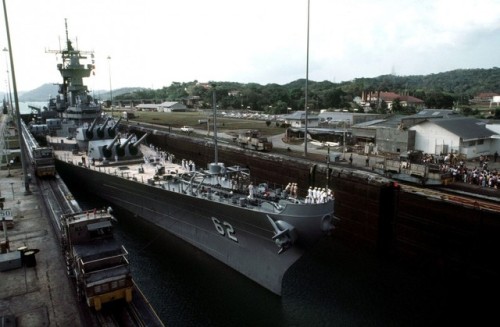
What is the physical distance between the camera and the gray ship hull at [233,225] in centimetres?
1485

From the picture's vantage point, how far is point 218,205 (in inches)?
677

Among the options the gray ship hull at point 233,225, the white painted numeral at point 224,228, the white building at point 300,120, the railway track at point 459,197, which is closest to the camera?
the gray ship hull at point 233,225

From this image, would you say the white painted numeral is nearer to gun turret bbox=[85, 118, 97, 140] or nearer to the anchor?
the anchor

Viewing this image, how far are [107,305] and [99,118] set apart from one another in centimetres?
3096

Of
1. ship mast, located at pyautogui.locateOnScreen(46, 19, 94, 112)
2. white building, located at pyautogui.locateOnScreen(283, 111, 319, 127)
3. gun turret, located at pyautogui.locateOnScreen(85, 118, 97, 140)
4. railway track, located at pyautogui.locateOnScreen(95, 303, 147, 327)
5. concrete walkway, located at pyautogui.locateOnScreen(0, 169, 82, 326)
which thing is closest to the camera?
concrete walkway, located at pyautogui.locateOnScreen(0, 169, 82, 326)

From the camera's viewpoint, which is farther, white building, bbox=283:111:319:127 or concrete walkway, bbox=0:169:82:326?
white building, bbox=283:111:319:127

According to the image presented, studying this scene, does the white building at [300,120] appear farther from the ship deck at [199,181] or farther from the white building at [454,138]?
the ship deck at [199,181]

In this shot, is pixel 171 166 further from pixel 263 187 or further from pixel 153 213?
pixel 263 187

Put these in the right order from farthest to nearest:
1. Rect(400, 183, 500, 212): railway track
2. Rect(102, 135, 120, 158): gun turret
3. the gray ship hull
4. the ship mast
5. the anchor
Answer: the ship mast
Rect(102, 135, 120, 158): gun turret
Rect(400, 183, 500, 212): railway track
the gray ship hull
the anchor

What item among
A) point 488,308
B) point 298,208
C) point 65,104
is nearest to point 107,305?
point 298,208

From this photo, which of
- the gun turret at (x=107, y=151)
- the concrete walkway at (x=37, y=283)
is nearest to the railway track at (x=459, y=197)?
the concrete walkway at (x=37, y=283)

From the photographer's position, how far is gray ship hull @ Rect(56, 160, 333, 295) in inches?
585

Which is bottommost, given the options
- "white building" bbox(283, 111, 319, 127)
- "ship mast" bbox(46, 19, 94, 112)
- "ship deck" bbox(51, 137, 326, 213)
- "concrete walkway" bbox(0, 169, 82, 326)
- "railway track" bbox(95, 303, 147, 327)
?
"railway track" bbox(95, 303, 147, 327)

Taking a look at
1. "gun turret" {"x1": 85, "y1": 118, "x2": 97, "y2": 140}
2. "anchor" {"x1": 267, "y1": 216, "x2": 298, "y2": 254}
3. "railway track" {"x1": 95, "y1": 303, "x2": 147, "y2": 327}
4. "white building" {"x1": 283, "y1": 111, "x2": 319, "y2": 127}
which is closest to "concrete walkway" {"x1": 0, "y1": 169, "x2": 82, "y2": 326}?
"railway track" {"x1": 95, "y1": 303, "x2": 147, "y2": 327}
